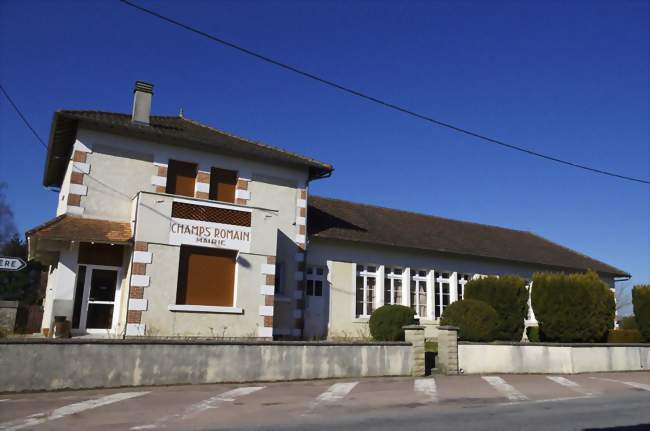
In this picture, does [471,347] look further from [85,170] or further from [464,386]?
[85,170]

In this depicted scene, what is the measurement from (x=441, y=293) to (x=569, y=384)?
9.92 m

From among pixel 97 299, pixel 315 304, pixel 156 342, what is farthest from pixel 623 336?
pixel 97 299

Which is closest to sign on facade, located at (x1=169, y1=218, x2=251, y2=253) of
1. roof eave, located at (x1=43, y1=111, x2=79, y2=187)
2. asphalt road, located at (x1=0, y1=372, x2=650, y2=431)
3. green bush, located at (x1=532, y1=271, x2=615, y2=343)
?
roof eave, located at (x1=43, y1=111, x2=79, y2=187)

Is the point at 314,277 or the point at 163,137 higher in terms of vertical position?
the point at 163,137

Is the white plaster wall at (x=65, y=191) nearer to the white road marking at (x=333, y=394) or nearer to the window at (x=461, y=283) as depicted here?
the white road marking at (x=333, y=394)

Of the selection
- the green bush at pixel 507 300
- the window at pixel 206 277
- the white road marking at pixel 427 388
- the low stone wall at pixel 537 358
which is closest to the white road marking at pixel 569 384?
the low stone wall at pixel 537 358

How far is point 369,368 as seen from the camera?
14.6m

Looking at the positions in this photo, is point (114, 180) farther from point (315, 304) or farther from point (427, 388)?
point (427, 388)

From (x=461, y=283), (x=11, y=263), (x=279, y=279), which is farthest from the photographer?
(x=461, y=283)

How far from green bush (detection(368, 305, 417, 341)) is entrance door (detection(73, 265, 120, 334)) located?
27.4ft

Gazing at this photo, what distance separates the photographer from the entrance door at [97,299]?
1556 cm

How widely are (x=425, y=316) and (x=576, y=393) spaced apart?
35.4 feet

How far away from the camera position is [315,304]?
20.2m

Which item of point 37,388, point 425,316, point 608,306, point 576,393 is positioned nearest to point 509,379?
point 576,393
